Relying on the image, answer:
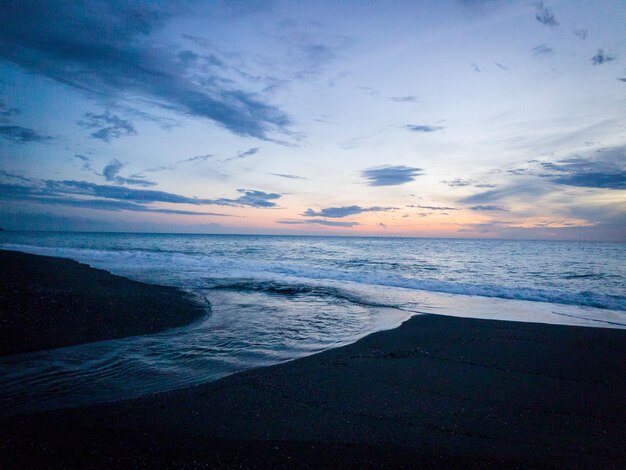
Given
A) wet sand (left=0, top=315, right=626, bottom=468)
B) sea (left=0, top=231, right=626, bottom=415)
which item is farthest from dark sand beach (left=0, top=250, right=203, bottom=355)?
wet sand (left=0, top=315, right=626, bottom=468)

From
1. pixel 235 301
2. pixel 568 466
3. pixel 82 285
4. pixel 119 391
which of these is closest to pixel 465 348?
pixel 568 466

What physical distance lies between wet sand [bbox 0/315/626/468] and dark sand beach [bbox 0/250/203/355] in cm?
379

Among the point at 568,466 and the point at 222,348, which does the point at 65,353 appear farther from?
the point at 568,466

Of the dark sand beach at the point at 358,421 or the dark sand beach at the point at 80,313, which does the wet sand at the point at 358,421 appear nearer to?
the dark sand beach at the point at 358,421

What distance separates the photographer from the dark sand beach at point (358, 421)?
321 cm

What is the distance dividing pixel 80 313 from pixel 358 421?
8653 millimetres

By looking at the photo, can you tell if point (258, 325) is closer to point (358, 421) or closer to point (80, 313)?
point (80, 313)

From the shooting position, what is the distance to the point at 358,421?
397cm

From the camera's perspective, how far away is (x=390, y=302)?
13.3 m

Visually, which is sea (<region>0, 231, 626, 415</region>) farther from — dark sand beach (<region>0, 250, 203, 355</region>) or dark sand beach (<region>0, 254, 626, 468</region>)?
dark sand beach (<region>0, 254, 626, 468</region>)

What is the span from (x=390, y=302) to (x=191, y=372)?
32.2ft

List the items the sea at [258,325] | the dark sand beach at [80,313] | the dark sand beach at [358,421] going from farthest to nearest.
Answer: the dark sand beach at [80,313]
the sea at [258,325]
the dark sand beach at [358,421]

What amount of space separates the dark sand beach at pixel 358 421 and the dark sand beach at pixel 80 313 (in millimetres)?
3807

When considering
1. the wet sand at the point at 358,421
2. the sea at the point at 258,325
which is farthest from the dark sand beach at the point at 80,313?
the wet sand at the point at 358,421
